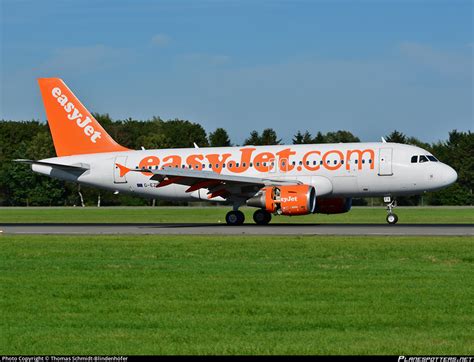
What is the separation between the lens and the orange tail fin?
157 feet

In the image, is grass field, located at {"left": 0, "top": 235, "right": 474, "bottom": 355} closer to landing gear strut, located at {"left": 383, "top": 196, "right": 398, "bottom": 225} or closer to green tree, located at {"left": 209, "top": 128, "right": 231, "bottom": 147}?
landing gear strut, located at {"left": 383, "top": 196, "right": 398, "bottom": 225}

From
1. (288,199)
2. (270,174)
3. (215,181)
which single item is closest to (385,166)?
(288,199)

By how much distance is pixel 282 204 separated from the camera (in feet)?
129

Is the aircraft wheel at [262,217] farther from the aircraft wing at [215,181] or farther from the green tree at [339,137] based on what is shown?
the green tree at [339,137]

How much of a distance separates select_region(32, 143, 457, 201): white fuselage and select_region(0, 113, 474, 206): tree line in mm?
39415

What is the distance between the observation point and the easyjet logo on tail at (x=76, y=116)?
4806 centimetres

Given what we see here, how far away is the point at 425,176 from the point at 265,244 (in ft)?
50.2

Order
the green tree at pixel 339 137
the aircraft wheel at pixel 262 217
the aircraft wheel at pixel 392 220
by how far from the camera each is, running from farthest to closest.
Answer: the green tree at pixel 339 137 → the aircraft wheel at pixel 262 217 → the aircraft wheel at pixel 392 220

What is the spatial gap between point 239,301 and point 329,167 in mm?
26607

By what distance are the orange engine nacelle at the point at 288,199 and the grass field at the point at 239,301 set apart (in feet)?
41.7

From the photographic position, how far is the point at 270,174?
42719mm

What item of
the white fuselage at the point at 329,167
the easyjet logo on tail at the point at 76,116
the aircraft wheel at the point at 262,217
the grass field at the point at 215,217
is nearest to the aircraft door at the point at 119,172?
the white fuselage at the point at 329,167

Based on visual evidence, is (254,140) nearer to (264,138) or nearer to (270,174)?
(264,138)

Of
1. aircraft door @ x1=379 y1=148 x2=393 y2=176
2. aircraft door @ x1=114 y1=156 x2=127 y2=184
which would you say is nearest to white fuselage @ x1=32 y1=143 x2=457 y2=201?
aircraft door @ x1=379 y1=148 x2=393 y2=176
